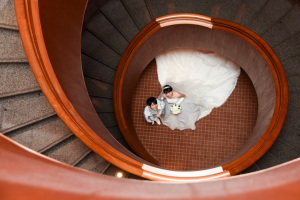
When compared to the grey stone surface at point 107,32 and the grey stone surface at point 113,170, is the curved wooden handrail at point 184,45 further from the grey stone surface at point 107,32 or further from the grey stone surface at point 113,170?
the grey stone surface at point 113,170

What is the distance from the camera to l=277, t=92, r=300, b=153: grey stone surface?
118 inches

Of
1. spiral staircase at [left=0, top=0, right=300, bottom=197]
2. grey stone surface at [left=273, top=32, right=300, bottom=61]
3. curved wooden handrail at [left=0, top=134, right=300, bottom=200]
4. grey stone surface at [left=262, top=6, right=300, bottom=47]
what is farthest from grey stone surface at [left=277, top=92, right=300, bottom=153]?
curved wooden handrail at [left=0, top=134, right=300, bottom=200]

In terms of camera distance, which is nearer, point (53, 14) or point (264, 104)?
point (53, 14)

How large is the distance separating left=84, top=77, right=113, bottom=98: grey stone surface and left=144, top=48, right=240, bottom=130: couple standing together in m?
0.88

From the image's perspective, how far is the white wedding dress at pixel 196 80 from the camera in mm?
4555

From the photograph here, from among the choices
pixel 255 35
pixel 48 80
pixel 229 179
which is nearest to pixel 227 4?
pixel 255 35

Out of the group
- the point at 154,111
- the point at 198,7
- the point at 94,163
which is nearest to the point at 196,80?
the point at 154,111

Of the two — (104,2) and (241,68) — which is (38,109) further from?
(241,68)

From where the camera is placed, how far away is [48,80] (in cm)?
208

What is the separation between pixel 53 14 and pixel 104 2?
1814 millimetres

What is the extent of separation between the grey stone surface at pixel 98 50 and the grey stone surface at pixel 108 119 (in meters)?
0.95

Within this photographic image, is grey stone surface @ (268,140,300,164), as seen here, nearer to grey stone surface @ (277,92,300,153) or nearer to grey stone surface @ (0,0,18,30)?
grey stone surface @ (277,92,300,153)

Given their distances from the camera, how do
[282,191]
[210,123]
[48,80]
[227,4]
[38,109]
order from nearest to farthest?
[282,191] → [48,80] → [38,109] → [227,4] → [210,123]

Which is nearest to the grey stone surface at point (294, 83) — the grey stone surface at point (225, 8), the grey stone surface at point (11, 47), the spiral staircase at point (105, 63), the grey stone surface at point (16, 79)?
the spiral staircase at point (105, 63)
